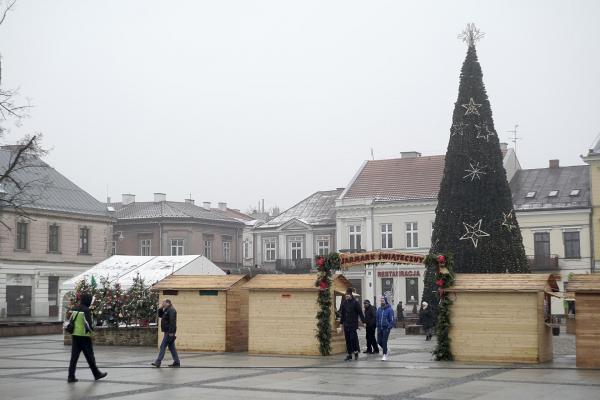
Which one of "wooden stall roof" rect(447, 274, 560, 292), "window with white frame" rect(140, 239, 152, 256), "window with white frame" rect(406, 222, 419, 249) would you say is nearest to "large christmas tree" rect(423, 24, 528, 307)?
"wooden stall roof" rect(447, 274, 560, 292)

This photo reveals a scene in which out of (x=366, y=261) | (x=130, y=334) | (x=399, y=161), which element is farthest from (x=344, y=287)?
(x=399, y=161)

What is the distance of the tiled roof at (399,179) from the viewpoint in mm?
58428

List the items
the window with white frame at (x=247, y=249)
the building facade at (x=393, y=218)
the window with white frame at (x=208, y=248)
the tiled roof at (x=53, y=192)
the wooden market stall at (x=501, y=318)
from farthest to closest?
the window with white frame at (x=247, y=249) < the window with white frame at (x=208, y=248) < the building facade at (x=393, y=218) < the tiled roof at (x=53, y=192) < the wooden market stall at (x=501, y=318)

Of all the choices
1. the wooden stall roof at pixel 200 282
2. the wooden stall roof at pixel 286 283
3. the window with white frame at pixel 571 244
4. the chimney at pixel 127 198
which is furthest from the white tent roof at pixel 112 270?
the chimney at pixel 127 198

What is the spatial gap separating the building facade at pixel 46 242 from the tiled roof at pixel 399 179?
60.3ft

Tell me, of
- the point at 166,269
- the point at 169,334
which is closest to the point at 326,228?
the point at 166,269

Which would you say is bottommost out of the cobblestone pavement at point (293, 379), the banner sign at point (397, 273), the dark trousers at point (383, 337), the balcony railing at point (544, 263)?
the cobblestone pavement at point (293, 379)

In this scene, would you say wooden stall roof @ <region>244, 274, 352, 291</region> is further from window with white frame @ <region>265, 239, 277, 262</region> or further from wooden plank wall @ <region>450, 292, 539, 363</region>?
window with white frame @ <region>265, 239, 277, 262</region>

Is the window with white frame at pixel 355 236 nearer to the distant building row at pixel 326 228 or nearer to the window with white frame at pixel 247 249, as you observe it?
the distant building row at pixel 326 228

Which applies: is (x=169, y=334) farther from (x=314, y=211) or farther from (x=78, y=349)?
(x=314, y=211)

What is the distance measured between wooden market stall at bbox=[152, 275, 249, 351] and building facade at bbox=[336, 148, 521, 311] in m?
30.9

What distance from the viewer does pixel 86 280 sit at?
33.8 m

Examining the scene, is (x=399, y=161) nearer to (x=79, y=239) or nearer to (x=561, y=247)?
(x=561, y=247)

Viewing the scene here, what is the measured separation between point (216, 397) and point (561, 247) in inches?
1638
